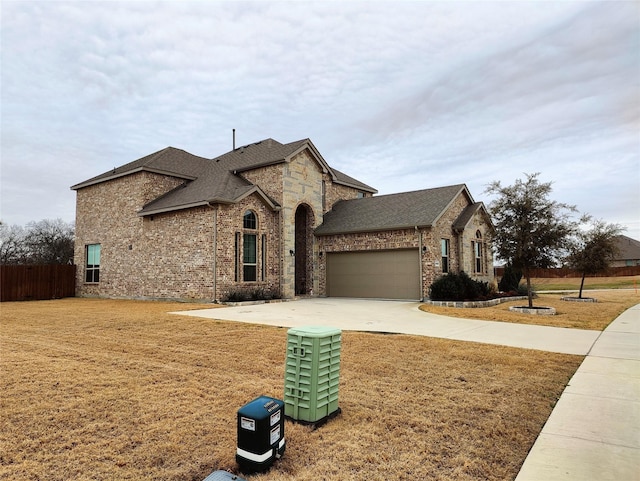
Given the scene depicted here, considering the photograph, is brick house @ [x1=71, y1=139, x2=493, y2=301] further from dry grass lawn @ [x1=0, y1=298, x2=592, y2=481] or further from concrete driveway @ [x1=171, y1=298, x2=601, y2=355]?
dry grass lawn @ [x1=0, y1=298, x2=592, y2=481]

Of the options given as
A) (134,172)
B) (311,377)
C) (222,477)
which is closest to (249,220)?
(134,172)

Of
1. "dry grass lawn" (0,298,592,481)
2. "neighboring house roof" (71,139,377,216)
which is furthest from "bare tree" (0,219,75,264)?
"dry grass lawn" (0,298,592,481)

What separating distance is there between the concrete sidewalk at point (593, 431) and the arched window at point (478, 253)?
15823mm

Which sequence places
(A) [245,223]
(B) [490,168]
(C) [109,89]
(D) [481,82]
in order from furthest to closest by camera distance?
(B) [490,168] → (A) [245,223] → (C) [109,89] → (D) [481,82]

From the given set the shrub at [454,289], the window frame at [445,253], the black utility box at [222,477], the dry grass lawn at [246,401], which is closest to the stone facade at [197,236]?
the window frame at [445,253]

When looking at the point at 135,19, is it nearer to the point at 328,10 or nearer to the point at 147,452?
the point at 328,10

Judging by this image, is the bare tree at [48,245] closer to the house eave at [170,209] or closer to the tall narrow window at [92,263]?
the tall narrow window at [92,263]

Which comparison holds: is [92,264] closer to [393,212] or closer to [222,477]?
[393,212]

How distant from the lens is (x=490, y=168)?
26.8 m

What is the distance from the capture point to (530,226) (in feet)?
49.9

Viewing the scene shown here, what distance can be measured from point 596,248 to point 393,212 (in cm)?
1056

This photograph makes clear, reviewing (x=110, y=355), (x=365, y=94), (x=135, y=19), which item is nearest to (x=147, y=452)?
(x=110, y=355)

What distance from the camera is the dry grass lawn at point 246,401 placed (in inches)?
128

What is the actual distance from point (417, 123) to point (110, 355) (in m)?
20.7
